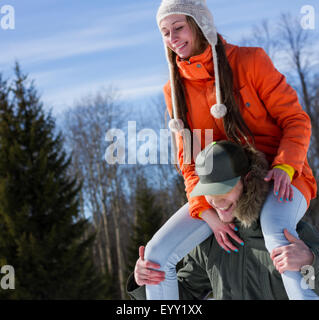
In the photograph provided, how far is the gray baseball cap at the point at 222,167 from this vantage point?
7.04 ft

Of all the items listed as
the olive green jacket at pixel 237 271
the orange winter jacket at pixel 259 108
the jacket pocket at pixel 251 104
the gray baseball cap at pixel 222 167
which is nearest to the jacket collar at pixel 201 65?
the orange winter jacket at pixel 259 108

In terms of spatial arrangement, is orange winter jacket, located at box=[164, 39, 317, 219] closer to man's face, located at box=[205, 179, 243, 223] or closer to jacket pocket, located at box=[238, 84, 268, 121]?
jacket pocket, located at box=[238, 84, 268, 121]

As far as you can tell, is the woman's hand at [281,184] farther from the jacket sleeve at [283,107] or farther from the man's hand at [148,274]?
the man's hand at [148,274]

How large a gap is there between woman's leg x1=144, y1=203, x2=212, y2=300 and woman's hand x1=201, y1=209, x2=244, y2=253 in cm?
8

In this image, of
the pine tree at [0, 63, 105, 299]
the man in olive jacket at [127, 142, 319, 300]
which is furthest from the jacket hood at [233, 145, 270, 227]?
the pine tree at [0, 63, 105, 299]

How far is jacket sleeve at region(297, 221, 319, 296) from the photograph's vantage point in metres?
1.94

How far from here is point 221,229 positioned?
2332mm
